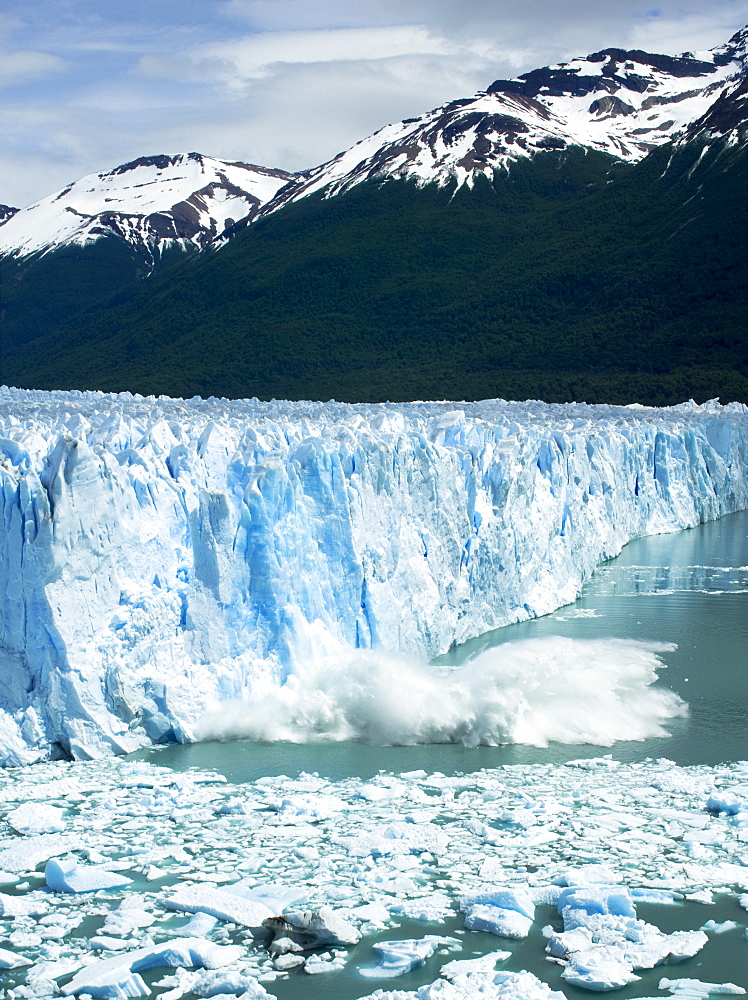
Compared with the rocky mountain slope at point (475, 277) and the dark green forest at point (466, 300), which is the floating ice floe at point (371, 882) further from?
the rocky mountain slope at point (475, 277)

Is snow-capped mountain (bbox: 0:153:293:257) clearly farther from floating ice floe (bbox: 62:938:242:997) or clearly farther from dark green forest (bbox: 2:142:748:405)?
floating ice floe (bbox: 62:938:242:997)

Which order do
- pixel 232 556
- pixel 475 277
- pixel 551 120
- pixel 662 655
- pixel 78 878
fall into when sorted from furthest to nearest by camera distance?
1. pixel 551 120
2. pixel 475 277
3. pixel 662 655
4. pixel 232 556
5. pixel 78 878

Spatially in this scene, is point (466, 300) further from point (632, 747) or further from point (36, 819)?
point (36, 819)

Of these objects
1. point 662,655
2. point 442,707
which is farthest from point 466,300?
point 442,707

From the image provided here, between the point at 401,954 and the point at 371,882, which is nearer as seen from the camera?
the point at 401,954

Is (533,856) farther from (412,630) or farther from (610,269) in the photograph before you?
(610,269)

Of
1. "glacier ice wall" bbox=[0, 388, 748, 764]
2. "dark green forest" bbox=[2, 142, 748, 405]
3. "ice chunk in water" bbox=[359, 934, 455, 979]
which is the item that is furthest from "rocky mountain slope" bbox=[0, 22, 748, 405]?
"ice chunk in water" bbox=[359, 934, 455, 979]
